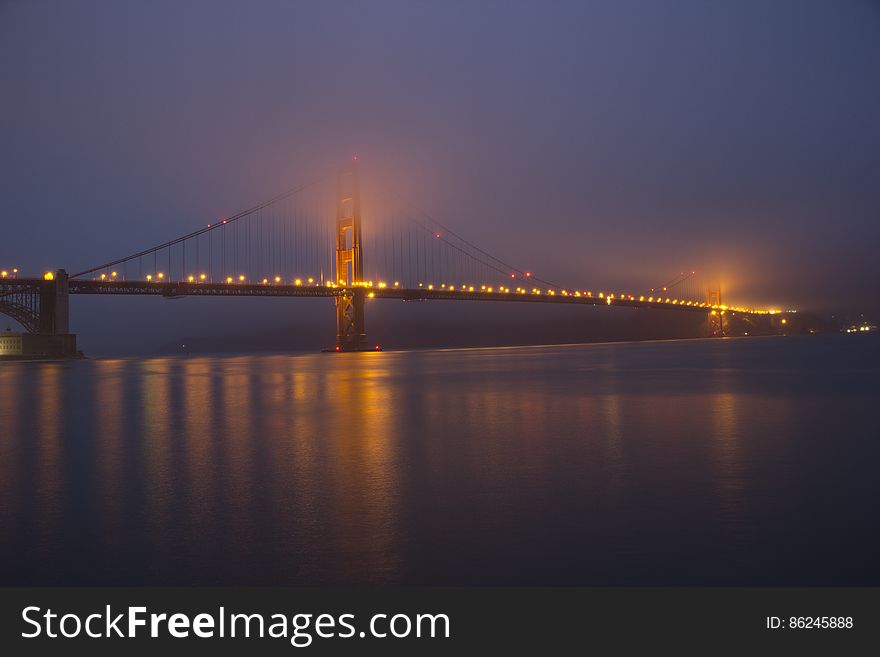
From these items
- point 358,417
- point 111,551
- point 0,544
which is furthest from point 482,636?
point 358,417

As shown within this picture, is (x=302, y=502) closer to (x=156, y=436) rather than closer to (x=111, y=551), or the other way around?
(x=111, y=551)

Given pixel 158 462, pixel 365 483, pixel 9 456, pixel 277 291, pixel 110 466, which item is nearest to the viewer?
pixel 365 483

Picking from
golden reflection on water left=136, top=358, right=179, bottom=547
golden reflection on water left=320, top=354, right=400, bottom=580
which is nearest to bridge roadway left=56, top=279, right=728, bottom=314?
golden reflection on water left=136, top=358, right=179, bottom=547

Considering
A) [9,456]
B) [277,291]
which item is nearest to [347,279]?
[277,291]

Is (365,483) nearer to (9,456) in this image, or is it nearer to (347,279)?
(9,456)

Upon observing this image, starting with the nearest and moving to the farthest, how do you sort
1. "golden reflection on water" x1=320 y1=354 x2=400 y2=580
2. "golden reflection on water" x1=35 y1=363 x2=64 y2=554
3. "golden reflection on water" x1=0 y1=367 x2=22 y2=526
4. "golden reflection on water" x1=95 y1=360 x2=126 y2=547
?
"golden reflection on water" x1=320 y1=354 x2=400 y2=580 < "golden reflection on water" x1=35 y1=363 x2=64 y2=554 < "golden reflection on water" x1=95 y1=360 x2=126 y2=547 < "golden reflection on water" x1=0 y1=367 x2=22 y2=526

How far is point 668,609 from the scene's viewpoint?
10.9 feet

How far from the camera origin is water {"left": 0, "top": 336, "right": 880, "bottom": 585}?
Answer: 372cm

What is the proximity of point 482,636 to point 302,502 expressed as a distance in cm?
238

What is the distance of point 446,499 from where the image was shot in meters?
5.30

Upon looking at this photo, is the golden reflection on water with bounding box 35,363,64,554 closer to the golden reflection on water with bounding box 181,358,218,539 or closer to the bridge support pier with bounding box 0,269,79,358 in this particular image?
the golden reflection on water with bounding box 181,358,218,539

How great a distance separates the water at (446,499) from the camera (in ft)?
12.2

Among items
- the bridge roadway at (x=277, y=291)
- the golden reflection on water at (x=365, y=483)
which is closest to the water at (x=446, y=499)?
the golden reflection on water at (x=365, y=483)

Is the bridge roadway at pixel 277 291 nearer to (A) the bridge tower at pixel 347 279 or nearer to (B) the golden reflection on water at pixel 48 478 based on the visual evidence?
(A) the bridge tower at pixel 347 279
